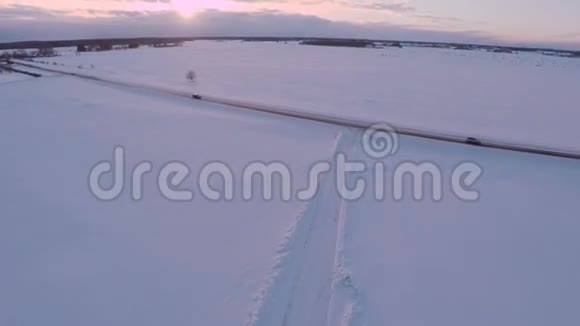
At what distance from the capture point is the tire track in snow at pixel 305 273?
466 cm

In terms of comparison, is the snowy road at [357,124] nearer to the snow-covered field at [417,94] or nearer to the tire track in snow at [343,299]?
the snow-covered field at [417,94]

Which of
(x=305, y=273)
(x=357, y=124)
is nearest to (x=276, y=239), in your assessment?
(x=305, y=273)

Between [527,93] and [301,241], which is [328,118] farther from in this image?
[527,93]

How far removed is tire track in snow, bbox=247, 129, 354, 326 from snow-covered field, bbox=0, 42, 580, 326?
0.02 m

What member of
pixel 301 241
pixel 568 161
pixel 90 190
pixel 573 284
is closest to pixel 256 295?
pixel 301 241

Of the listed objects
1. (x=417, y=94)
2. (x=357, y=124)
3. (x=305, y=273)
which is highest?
(x=417, y=94)

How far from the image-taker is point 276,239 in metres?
6.44

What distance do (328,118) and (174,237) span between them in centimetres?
892
